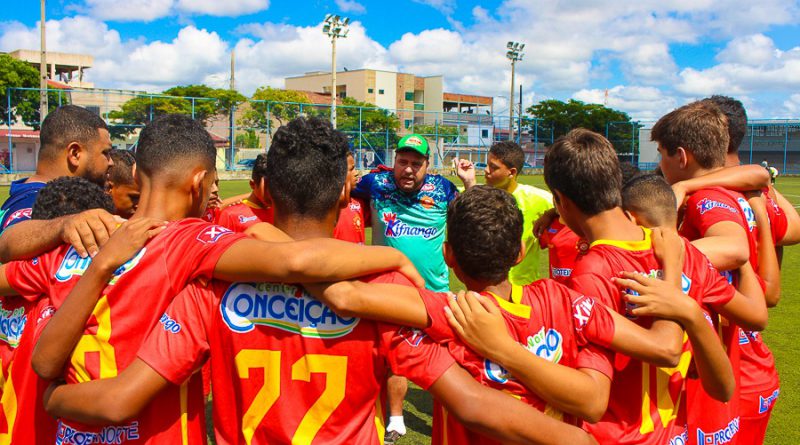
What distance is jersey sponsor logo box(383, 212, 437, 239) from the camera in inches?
235

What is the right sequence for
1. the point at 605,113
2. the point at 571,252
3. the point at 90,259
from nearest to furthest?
1. the point at 90,259
2. the point at 571,252
3. the point at 605,113

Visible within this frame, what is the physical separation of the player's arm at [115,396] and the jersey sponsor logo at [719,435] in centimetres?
232

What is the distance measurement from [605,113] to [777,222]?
2639 inches

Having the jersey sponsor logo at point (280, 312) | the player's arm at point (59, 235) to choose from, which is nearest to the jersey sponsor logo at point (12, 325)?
the player's arm at point (59, 235)

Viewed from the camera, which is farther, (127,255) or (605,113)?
(605,113)

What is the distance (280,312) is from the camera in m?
1.94

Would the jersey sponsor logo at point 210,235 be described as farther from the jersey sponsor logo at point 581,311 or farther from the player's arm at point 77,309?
the jersey sponsor logo at point 581,311

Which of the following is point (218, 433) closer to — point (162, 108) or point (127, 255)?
point (127, 255)

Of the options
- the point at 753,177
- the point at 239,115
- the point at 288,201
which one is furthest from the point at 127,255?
the point at 239,115

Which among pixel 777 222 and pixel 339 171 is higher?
pixel 339 171

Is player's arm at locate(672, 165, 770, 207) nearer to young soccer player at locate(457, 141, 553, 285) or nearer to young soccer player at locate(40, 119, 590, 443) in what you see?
young soccer player at locate(40, 119, 590, 443)

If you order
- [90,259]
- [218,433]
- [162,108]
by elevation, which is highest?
[162,108]

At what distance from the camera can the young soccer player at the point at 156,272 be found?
1837 millimetres

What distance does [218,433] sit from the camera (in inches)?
80.8
